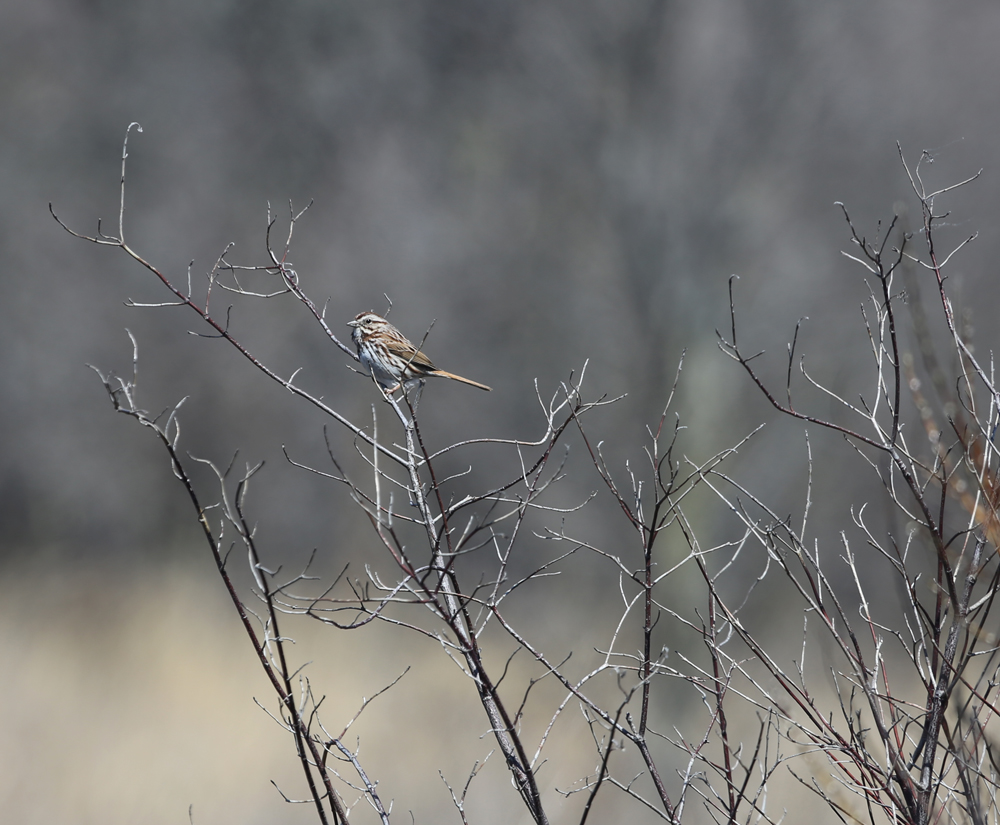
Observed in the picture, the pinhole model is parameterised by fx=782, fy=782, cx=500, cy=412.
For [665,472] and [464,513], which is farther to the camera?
[665,472]

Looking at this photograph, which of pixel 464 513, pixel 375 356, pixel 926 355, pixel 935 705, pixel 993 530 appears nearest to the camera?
pixel 926 355

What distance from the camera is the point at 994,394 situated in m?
1.80

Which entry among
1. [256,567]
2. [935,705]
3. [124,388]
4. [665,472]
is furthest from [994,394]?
[665,472]

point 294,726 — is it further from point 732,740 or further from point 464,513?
point 732,740

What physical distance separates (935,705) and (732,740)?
423 cm

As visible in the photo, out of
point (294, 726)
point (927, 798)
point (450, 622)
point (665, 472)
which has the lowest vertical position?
point (927, 798)

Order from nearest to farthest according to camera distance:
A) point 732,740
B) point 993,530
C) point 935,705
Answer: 1. point 993,530
2. point 935,705
3. point 732,740

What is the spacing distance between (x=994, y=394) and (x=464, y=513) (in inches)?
126

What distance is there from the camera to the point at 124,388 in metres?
1.70

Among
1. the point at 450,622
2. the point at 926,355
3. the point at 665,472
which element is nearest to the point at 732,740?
the point at 665,472

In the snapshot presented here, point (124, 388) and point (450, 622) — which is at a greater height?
point (124, 388)

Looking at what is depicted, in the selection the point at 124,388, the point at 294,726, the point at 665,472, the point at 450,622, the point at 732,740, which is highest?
the point at 665,472

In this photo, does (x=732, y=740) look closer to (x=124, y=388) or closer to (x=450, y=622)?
(x=450, y=622)

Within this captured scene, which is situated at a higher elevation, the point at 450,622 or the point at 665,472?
the point at 665,472
